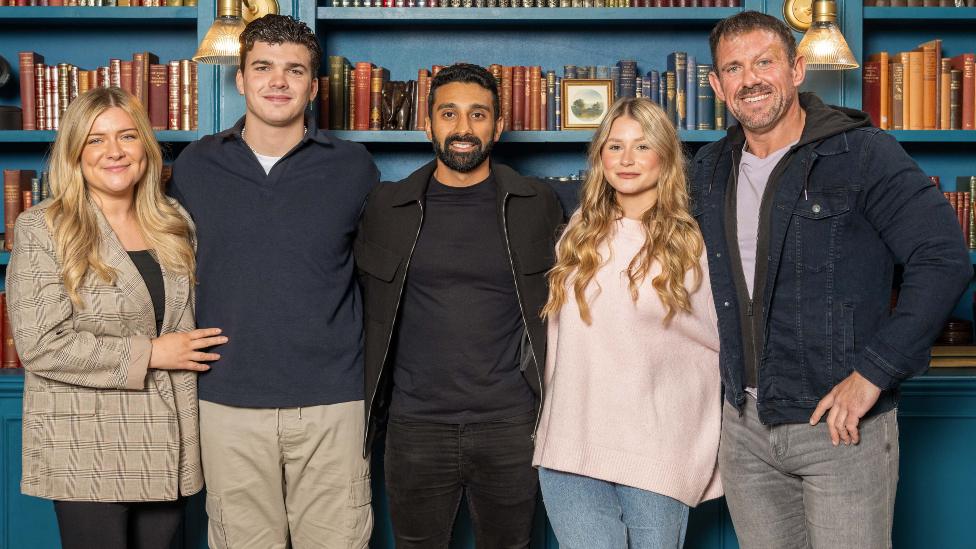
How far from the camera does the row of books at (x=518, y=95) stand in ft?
10.9

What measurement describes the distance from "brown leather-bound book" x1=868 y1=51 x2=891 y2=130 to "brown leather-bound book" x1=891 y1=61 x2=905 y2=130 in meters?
0.01

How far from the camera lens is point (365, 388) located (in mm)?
2486

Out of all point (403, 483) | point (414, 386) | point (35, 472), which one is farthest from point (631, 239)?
point (35, 472)

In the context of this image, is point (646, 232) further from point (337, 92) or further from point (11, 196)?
point (11, 196)

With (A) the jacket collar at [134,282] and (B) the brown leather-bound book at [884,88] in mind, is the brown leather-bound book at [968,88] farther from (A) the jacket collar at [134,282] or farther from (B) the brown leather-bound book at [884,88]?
(A) the jacket collar at [134,282]

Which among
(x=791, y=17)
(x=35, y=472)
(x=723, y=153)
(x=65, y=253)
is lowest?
(x=35, y=472)

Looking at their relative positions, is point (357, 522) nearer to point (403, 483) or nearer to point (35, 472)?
point (403, 483)

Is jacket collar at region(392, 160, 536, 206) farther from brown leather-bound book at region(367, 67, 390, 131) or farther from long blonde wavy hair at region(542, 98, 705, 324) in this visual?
brown leather-bound book at region(367, 67, 390, 131)

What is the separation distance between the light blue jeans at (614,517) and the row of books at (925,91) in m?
1.93

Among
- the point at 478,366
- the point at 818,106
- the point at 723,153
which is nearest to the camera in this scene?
the point at 818,106

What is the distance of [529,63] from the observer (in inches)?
145

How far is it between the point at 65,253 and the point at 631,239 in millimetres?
1364

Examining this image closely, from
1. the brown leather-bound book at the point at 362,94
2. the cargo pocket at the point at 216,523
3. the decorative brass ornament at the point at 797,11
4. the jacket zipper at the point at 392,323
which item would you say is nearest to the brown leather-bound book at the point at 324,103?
the brown leather-bound book at the point at 362,94

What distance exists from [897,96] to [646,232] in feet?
5.56
